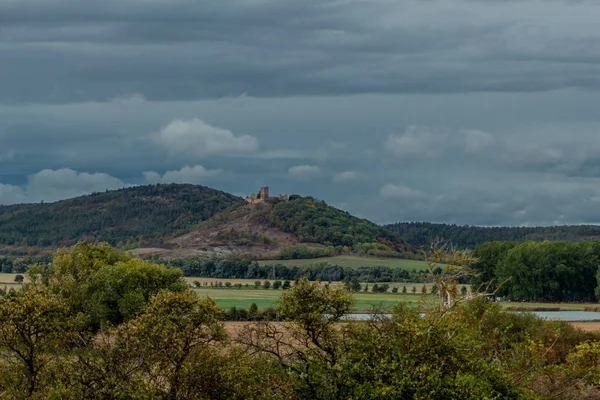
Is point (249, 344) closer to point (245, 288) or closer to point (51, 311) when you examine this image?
point (51, 311)

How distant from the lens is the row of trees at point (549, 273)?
167 metres

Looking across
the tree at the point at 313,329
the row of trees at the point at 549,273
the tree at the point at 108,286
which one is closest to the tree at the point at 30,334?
the tree at the point at 313,329

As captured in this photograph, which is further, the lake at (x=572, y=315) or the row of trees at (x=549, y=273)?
the row of trees at (x=549, y=273)

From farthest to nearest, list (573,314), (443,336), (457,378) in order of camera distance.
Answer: (573,314) < (443,336) < (457,378)

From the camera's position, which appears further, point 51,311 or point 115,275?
point 115,275

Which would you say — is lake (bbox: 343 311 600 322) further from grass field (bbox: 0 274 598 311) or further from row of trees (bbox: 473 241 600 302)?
row of trees (bbox: 473 241 600 302)

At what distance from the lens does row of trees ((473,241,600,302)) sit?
548ft

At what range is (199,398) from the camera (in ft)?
131

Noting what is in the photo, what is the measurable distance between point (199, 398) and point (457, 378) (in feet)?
33.7

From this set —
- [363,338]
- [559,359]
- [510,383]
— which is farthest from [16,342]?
[559,359]

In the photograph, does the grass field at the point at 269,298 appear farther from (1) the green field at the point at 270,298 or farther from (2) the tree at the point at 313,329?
(2) the tree at the point at 313,329

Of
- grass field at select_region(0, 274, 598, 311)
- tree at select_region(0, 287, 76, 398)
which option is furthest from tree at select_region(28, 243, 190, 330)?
grass field at select_region(0, 274, 598, 311)

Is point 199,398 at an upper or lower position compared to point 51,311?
lower

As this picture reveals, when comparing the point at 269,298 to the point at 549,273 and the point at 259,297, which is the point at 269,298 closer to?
the point at 259,297
